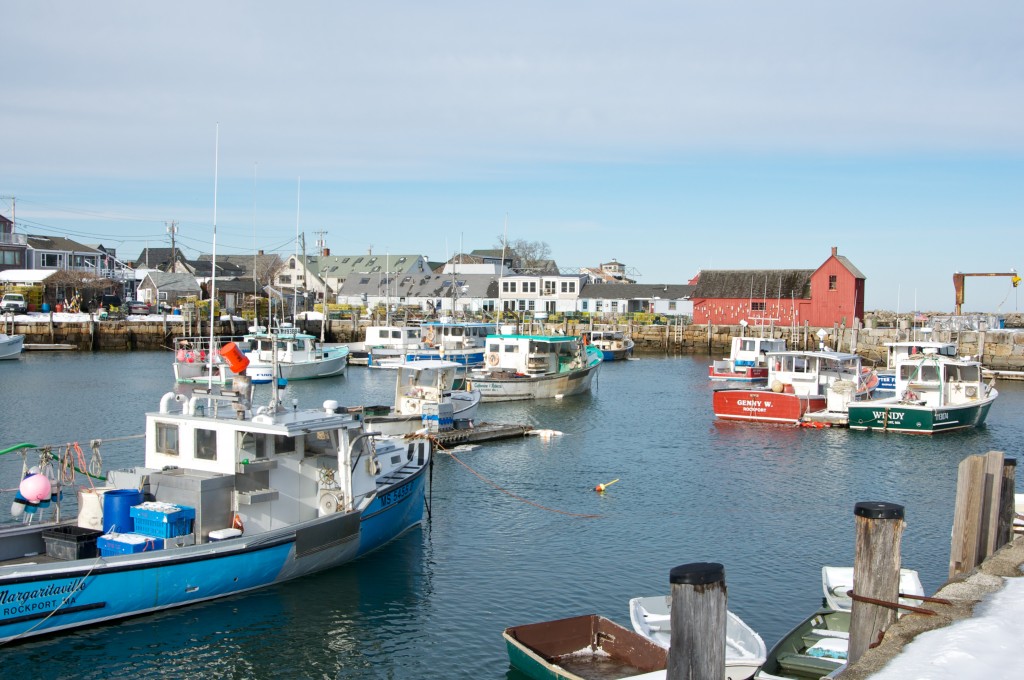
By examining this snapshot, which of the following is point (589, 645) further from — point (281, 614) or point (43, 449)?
point (43, 449)

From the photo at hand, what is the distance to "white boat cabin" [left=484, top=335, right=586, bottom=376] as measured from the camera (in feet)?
167

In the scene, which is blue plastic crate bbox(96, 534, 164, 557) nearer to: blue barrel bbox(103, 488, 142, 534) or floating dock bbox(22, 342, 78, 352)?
blue barrel bbox(103, 488, 142, 534)

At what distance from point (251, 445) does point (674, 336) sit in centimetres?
7377

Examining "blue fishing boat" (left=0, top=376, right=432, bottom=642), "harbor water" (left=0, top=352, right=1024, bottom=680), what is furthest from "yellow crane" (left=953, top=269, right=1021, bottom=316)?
"blue fishing boat" (left=0, top=376, right=432, bottom=642)

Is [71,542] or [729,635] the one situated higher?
[71,542]

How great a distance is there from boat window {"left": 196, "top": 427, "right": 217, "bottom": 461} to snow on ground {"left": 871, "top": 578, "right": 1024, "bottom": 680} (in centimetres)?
1304

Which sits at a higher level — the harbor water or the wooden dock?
the wooden dock

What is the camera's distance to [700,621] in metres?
7.85

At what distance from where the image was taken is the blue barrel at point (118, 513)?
1612 cm

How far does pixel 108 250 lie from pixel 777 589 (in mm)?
137749

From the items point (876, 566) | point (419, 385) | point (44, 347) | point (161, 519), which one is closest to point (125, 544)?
point (161, 519)

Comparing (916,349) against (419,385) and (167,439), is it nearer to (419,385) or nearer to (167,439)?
(419,385)

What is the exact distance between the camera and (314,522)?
17672 millimetres

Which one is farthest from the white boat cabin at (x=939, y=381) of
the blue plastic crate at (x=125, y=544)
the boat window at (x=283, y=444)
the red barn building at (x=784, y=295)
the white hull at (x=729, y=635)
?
the red barn building at (x=784, y=295)
